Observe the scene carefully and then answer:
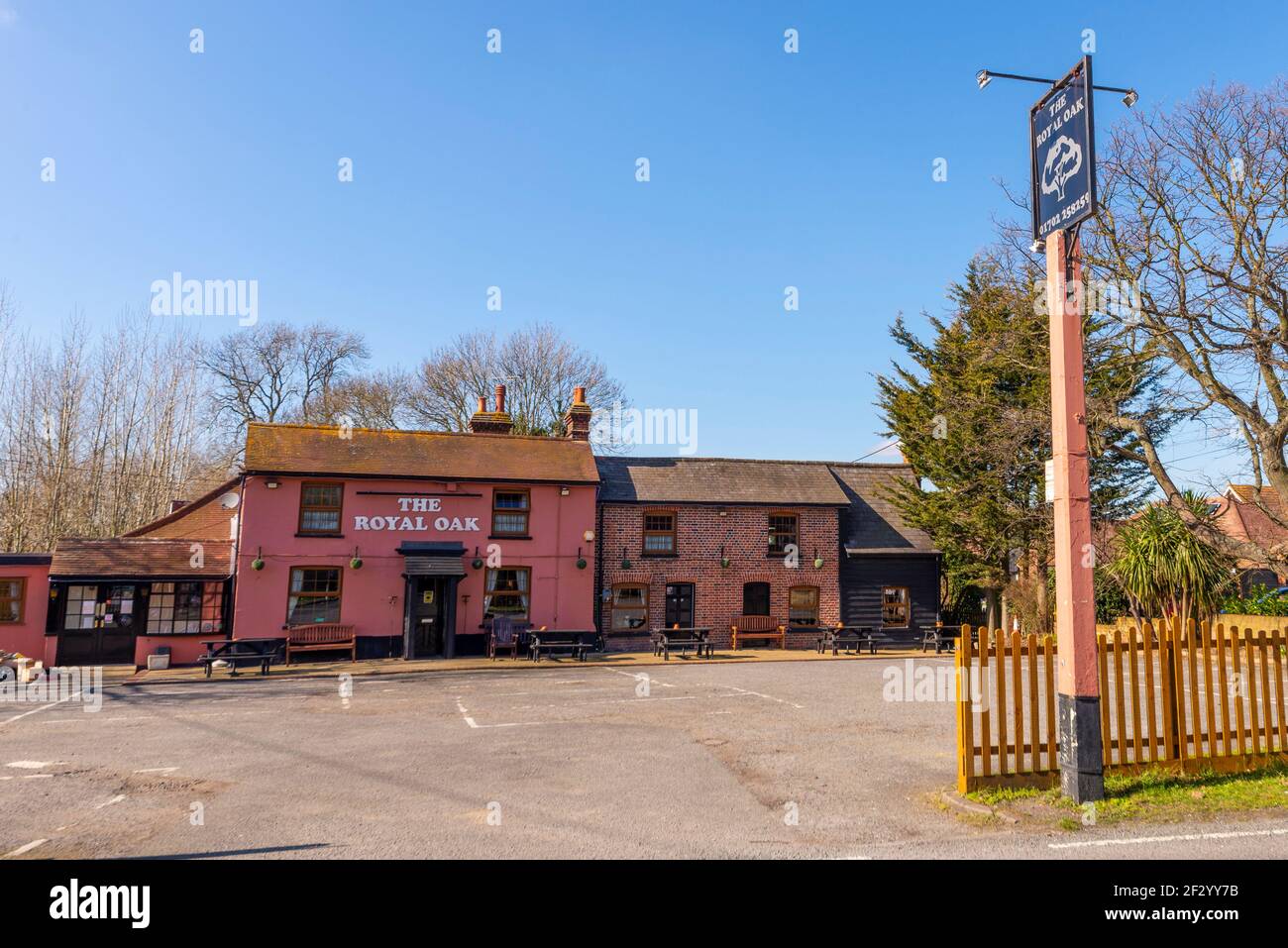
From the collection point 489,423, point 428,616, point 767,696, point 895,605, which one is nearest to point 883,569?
point 895,605

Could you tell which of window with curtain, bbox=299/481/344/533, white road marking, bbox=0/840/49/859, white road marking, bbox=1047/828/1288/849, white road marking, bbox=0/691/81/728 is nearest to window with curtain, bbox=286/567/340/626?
window with curtain, bbox=299/481/344/533

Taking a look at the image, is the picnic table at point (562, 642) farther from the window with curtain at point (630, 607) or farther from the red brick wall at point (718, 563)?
A: the red brick wall at point (718, 563)

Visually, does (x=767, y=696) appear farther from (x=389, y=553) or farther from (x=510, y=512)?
(x=389, y=553)

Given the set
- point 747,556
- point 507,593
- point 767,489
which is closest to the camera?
point 507,593

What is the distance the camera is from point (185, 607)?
2158 cm

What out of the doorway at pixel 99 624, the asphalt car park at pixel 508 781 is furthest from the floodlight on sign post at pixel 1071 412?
the doorway at pixel 99 624

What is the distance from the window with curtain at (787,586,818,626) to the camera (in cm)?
2536

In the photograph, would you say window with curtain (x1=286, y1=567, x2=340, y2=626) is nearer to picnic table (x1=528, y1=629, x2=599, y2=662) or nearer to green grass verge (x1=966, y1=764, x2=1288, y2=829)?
picnic table (x1=528, y1=629, x2=599, y2=662)

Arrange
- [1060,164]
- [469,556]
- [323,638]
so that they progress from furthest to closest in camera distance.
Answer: [469,556]
[323,638]
[1060,164]

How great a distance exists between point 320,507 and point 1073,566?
1995 cm

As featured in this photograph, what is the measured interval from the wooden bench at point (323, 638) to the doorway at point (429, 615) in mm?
1675

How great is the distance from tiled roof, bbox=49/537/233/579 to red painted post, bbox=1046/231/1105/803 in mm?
21200
